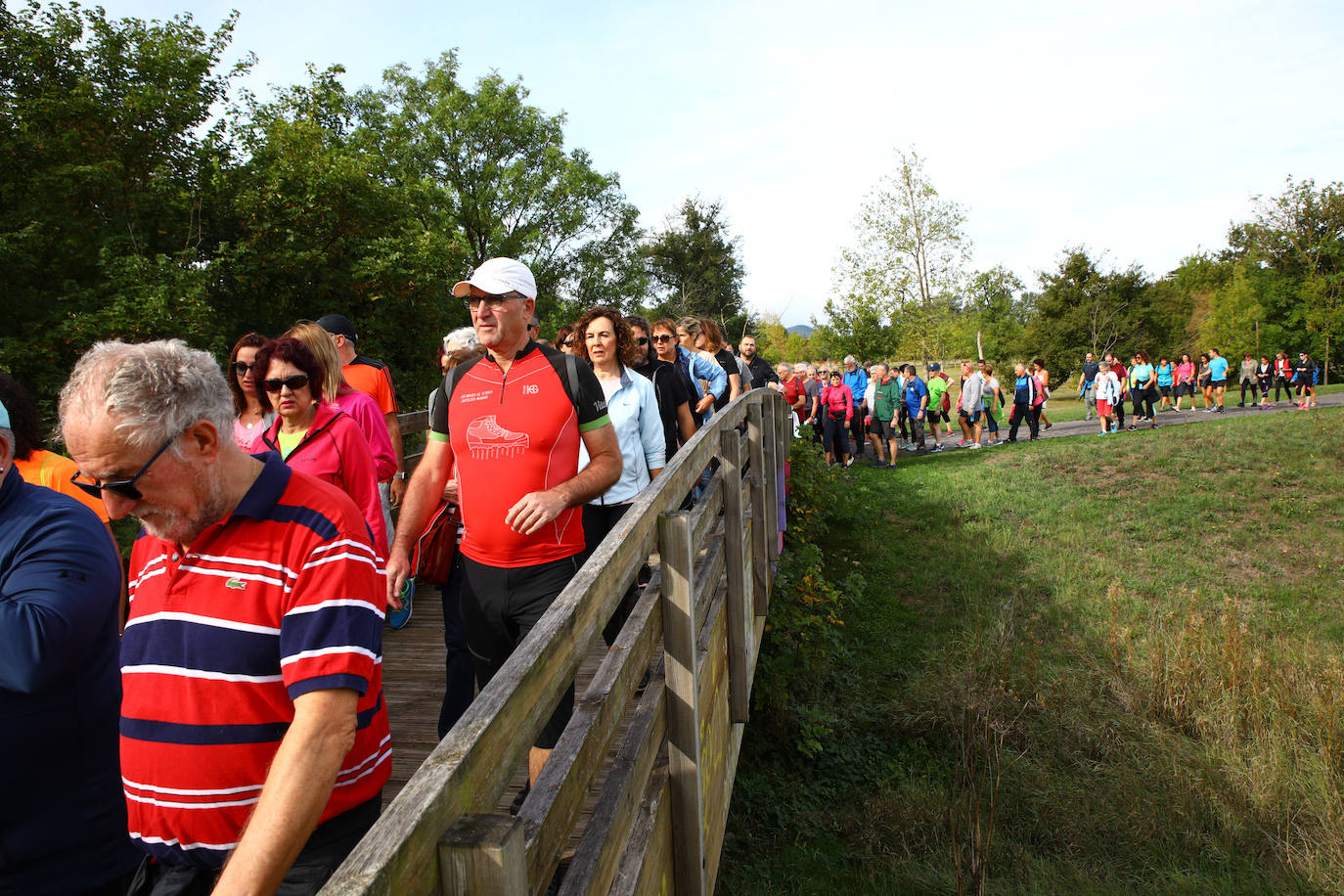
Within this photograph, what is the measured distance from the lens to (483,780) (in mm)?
1319

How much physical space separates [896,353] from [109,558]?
33292 mm

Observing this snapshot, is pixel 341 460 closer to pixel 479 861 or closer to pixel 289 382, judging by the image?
pixel 289 382

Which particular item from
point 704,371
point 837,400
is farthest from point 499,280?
point 837,400

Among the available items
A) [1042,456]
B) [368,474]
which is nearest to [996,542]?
[1042,456]

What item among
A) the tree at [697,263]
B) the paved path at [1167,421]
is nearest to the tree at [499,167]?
the tree at [697,263]

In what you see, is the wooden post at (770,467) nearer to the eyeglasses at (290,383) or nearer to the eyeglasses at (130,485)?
the eyeglasses at (290,383)

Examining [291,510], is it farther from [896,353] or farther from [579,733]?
[896,353]

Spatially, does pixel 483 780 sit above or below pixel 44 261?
below

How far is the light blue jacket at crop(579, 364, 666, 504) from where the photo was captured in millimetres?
4398

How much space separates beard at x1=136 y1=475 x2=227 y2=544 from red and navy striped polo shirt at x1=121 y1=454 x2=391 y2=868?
0.02 m

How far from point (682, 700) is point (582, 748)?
0.93 metres

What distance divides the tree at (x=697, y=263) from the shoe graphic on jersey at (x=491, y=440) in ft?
162

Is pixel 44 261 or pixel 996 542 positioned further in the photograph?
pixel 44 261

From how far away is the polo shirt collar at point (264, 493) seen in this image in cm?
160
